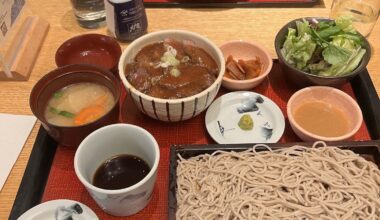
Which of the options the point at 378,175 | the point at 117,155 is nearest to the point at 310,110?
the point at 378,175

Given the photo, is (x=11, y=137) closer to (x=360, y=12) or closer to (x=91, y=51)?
(x=91, y=51)

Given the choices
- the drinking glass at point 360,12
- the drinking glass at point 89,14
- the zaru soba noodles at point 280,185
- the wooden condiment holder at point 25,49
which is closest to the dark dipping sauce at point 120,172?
the zaru soba noodles at point 280,185

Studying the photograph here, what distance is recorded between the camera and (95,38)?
1.53 metres

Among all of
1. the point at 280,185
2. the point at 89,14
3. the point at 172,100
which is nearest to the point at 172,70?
the point at 172,100

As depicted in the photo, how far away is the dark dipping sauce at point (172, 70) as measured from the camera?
50.0 inches

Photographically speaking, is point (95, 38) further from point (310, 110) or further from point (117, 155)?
point (310, 110)

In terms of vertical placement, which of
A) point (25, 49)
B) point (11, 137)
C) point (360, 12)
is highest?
point (360, 12)

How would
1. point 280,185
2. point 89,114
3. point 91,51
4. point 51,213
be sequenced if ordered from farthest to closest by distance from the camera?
point 91,51 → point 89,114 → point 280,185 → point 51,213

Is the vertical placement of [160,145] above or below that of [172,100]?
below

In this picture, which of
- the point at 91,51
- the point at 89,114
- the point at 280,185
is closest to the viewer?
the point at 280,185

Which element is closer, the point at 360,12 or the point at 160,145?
the point at 160,145

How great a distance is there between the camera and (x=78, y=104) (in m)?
1.35

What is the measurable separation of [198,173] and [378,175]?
542 mm

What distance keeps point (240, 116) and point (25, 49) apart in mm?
952
